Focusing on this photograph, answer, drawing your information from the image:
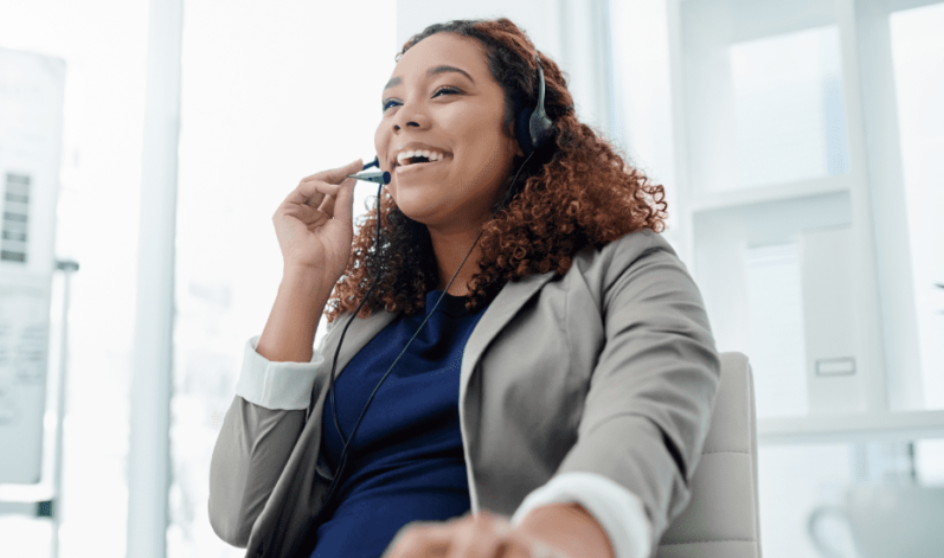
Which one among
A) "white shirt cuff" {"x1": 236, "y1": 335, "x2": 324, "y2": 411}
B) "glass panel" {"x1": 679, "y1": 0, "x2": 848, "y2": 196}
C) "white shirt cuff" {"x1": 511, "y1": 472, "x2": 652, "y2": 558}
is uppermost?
"glass panel" {"x1": 679, "y1": 0, "x2": 848, "y2": 196}

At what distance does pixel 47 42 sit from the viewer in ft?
5.42

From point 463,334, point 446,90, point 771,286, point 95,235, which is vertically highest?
point 446,90

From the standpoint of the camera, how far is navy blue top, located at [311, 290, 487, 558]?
3.27ft

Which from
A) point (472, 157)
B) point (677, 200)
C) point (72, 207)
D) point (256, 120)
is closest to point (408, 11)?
point (256, 120)

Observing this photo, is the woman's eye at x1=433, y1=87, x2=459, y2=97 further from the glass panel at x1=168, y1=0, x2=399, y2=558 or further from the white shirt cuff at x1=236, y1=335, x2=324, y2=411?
the glass panel at x1=168, y1=0, x2=399, y2=558

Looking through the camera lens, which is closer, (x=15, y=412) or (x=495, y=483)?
(x=495, y=483)

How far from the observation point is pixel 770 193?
6.25ft

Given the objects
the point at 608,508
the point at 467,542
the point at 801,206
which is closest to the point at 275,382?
the point at 608,508

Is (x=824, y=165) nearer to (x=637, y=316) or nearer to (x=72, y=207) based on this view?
(x=637, y=316)

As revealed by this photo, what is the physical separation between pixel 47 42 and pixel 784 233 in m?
1.66

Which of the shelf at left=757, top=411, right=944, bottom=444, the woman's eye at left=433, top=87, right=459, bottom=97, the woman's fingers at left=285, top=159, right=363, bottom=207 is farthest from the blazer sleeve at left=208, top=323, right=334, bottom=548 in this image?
the shelf at left=757, top=411, right=944, bottom=444

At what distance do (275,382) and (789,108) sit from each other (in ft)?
4.81

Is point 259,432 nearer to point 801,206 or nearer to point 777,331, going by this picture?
point 777,331

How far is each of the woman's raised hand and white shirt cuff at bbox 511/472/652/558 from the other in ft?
2.39
